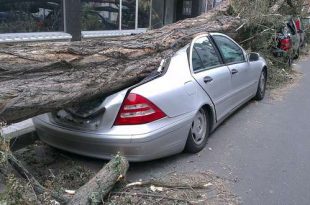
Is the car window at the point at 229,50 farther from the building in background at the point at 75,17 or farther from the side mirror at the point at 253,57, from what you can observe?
the building in background at the point at 75,17

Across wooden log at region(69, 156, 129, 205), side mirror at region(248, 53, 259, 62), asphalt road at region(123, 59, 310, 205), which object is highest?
side mirror at region(248, 53, 259, 62)

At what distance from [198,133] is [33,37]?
5841 mm

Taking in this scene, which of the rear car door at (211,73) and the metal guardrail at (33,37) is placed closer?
the rear car door at (211,73)

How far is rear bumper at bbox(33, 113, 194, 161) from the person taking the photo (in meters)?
4.40

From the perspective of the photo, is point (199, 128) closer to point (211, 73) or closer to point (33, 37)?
point (211, 73)

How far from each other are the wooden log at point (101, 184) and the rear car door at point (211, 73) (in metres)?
1.69

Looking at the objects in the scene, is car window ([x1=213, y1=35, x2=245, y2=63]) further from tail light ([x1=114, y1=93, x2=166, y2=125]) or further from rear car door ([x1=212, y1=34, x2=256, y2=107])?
tail light ([x1=114, y1=93, x2=166, y2=125])

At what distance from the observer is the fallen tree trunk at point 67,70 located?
3.97 meters

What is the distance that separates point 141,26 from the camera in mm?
14727

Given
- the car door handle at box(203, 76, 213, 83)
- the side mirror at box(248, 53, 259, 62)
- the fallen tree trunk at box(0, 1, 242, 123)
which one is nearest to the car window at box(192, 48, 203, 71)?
the car door handle at box(203, 76, 213, 83)

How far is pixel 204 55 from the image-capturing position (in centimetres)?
577

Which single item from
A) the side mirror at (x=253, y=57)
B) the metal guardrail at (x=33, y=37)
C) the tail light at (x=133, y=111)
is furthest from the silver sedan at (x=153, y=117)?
the metal guardrail at (x=33, y=37)

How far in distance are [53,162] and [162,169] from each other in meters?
1.22

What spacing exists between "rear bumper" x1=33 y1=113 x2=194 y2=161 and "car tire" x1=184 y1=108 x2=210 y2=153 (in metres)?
0.22
